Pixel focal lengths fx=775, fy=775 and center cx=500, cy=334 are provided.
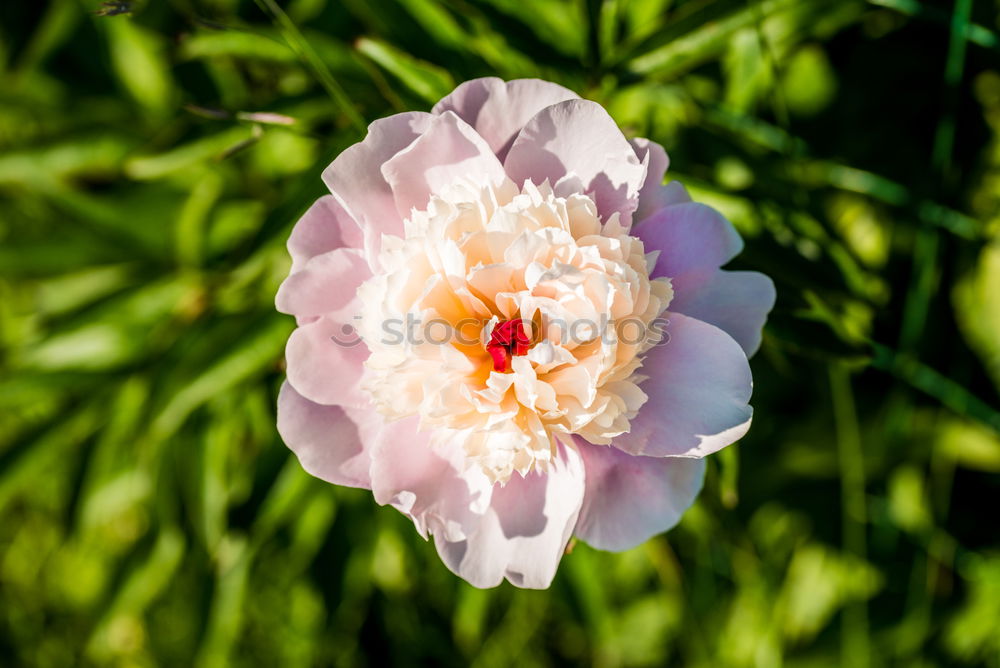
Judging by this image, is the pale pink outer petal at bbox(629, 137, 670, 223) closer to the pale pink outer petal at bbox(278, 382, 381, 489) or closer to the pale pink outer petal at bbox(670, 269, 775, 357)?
the pale pink outer petal at bbox(670, 269, 775, 357)

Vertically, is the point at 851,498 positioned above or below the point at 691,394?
below

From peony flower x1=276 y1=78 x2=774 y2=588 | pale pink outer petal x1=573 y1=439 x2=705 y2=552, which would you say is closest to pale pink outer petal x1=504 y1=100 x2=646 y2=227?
peony flower x1=276 y1=78 x2=774 y2=588

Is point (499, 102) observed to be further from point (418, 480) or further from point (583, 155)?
point (418, 480)

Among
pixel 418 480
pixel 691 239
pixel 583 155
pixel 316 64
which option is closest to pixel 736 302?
pixel 691 239

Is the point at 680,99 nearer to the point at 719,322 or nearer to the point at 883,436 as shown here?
the point at 719,322

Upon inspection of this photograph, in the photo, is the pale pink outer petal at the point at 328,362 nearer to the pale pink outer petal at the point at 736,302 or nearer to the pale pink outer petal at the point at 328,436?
the pale pink outer petal at the point at 328,436
